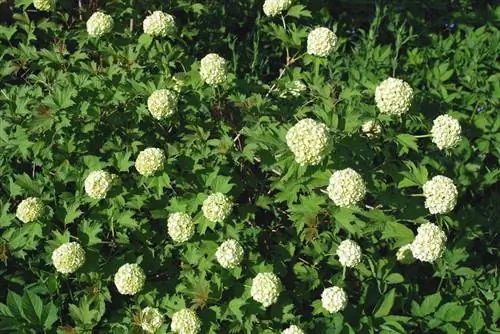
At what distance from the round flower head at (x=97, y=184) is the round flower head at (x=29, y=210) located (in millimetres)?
278

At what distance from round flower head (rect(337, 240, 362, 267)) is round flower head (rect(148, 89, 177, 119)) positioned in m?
1.12

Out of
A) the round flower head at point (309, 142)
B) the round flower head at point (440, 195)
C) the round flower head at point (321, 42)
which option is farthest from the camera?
the round flower head at point (321, 42)

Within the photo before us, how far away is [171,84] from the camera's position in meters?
3.35

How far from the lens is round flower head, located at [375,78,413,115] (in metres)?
2.87

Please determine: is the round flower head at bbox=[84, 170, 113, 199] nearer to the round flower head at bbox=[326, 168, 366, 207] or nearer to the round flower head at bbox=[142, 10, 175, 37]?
the round flower head at bbox=[142, 10, 175, 37]

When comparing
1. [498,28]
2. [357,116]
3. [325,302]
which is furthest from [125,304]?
[498,28]

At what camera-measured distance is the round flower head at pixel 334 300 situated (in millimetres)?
2863

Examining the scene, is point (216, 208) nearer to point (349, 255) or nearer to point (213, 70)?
point (349, 255)

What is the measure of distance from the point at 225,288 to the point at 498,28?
3.93 meters

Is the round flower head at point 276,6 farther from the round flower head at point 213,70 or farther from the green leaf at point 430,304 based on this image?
the green leaf at point 430,304

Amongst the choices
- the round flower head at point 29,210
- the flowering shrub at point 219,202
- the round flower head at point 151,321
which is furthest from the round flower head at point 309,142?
the round flower head at point 29,210

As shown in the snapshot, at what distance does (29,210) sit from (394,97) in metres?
1.87

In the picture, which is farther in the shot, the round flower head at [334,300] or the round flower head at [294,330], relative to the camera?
the round flower head at [334,300]

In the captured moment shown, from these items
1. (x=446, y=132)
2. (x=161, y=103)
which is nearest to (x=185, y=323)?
(x=161, y=103)
